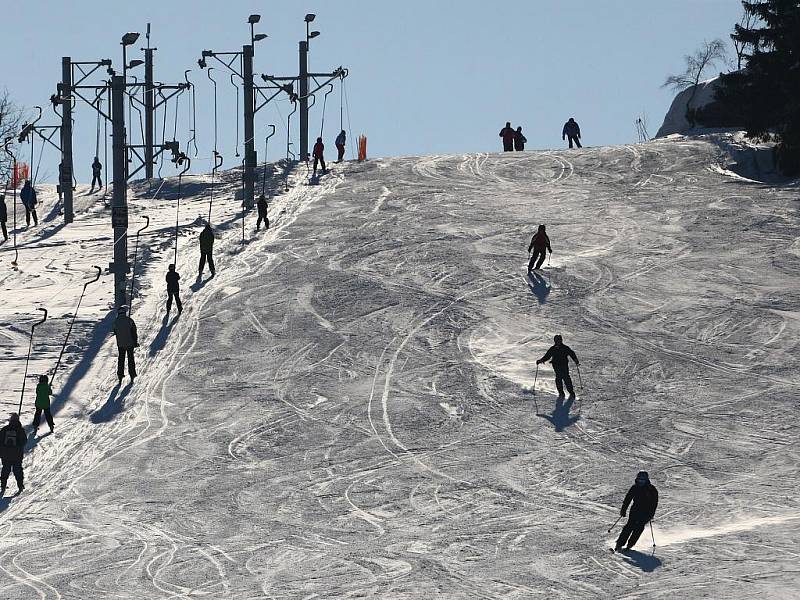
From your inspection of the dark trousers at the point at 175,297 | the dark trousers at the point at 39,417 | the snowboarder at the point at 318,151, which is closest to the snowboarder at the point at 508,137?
the snowboarder at the point at 318,151

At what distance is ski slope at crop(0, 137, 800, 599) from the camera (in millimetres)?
20156

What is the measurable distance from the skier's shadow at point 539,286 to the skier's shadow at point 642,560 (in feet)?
47.5

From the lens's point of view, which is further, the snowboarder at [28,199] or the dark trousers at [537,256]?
the snowboarder at [28,199]

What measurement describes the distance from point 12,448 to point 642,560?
9.70 m

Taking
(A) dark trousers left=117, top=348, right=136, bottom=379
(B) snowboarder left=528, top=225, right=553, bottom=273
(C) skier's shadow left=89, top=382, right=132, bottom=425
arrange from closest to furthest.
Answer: (C) skier's shadow left=89, top=382, right=132, bottom=425 → (A) dark trousers left=117, top=348, right=136, bottom=379 → (B) snowboarder left=528, top=225, right=553, bottom=273

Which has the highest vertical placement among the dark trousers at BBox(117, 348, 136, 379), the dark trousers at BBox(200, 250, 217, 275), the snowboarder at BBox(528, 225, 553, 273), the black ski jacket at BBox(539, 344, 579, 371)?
the snowboarder at BBox(528, 225, 553, 273)

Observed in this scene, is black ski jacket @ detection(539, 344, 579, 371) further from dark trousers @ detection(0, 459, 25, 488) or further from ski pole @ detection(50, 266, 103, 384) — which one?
ski pole @ detection(50, 266, 103, 384)

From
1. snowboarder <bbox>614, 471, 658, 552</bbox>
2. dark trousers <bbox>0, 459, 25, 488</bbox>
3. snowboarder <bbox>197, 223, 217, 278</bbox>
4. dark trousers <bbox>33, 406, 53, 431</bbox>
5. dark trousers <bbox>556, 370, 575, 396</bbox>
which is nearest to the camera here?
snowboarder <bbox>614, 471, 658, 552</bbox>

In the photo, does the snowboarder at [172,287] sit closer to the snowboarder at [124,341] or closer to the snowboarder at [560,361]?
the snowboarder at [124,341]

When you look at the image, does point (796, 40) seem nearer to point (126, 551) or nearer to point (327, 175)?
point (327, 175)

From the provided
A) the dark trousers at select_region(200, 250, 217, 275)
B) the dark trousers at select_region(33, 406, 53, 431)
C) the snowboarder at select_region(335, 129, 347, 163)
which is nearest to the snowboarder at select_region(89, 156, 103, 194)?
the snowboarder at select_region(335, 129, 347, 163)

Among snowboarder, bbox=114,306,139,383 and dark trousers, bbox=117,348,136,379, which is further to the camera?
dark trousers, bbox=117,348,136,379

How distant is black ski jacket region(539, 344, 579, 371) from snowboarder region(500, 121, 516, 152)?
32.9 metres

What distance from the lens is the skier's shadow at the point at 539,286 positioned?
3459cm
